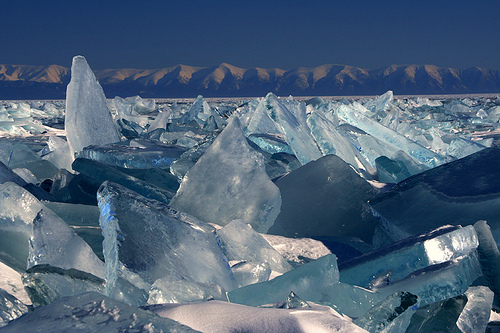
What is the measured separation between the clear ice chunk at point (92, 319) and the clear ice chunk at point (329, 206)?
1010 mm

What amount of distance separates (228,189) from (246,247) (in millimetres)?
326

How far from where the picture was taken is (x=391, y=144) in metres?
2.80

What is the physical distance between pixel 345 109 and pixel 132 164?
197 centimetres

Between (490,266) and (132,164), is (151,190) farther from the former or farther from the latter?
(490,266)

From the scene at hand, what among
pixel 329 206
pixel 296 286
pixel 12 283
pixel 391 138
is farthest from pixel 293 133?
pixel 12 283

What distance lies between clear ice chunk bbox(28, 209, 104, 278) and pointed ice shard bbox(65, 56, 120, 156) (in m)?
1.42

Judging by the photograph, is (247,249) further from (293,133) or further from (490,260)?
(293,133)

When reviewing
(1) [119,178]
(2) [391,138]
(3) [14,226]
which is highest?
(3) [14,226]

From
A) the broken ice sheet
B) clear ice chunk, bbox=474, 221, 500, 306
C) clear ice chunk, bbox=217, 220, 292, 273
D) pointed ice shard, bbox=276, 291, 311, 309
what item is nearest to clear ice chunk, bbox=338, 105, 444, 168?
clear ice chunk, bbox=474, 221, 500, 306

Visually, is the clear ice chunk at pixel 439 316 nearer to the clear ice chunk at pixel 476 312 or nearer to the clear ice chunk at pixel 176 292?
the clear ice chunk at pixel 476 312

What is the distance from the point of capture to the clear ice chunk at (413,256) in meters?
1.02

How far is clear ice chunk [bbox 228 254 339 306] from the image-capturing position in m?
0.89

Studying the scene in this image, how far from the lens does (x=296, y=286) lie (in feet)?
3.05

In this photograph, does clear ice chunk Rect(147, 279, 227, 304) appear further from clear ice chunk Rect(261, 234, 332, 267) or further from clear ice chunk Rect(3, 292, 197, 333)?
clear ice chunk Rect(261, 234, 332, 267)
